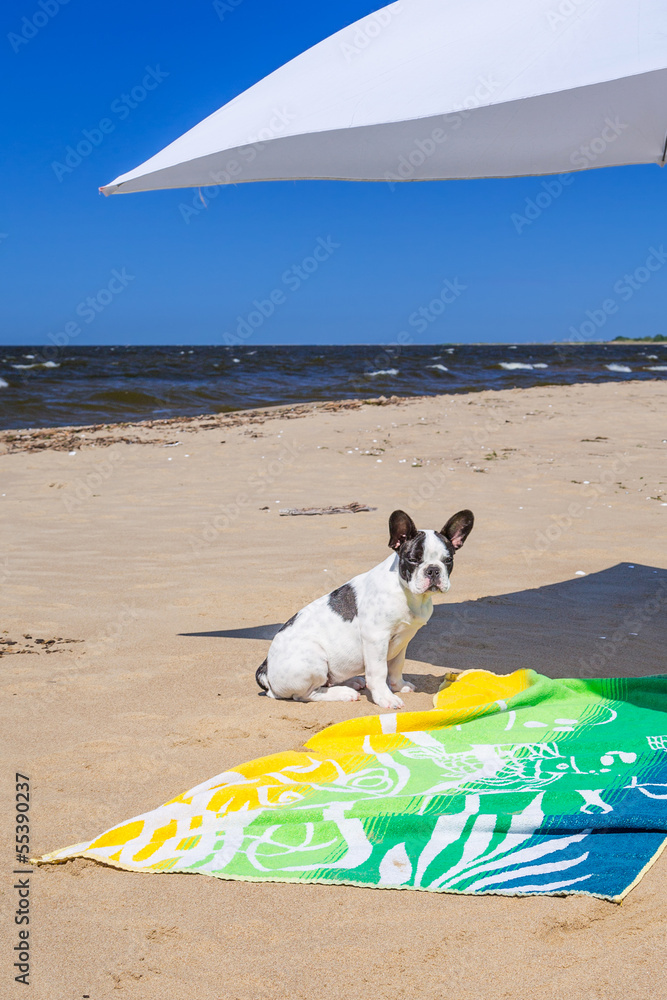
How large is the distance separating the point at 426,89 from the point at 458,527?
182cm

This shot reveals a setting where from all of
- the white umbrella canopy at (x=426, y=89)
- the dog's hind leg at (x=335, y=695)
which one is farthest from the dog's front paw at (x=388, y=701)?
the white umbrella canopy at (x=426, y=89)

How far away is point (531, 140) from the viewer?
12.8 ft

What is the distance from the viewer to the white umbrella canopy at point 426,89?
115 inches

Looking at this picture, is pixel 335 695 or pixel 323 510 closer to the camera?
pixel 335 695

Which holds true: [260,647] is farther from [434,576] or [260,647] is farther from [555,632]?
[555,632]

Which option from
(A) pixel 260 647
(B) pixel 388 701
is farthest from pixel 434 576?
(A) pixel 260 647

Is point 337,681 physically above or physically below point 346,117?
below

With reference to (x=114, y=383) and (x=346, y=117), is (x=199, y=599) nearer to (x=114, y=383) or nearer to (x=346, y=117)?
(x=346, y=117)

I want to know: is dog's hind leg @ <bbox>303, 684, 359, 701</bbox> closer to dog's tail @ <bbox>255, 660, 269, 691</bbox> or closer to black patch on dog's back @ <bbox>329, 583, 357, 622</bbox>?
dog's tail @ <bbox>255, 660, 269, 691</bbox>

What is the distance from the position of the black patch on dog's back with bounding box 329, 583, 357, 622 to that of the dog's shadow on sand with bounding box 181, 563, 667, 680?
0.66 meters

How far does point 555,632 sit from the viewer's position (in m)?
4.84

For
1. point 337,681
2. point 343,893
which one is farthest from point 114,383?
point 343,893

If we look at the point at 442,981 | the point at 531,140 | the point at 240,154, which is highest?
the point at 531,140

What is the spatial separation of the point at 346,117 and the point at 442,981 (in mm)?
2865
